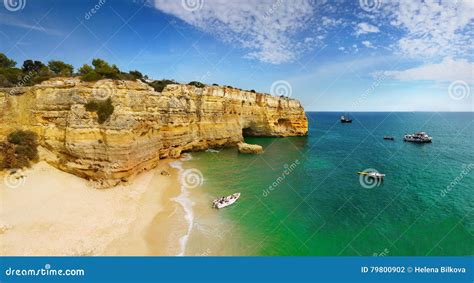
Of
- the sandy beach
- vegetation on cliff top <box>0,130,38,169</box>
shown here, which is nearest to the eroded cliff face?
vegetation on cliff top <box>0,130,38,169</box>

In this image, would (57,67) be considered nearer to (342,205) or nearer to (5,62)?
(5,62)

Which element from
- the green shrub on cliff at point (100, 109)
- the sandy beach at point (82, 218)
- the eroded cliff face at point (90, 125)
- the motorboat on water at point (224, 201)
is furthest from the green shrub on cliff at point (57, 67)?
the motorboat on water at point (224, 201)

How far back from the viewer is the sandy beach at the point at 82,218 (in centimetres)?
1077

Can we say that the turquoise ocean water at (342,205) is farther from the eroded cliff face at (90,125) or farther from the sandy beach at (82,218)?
the eroded cliff face at (90,125)

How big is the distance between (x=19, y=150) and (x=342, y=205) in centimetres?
2332

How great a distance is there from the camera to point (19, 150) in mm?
16094

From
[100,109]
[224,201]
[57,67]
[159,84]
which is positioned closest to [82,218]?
[100,109]

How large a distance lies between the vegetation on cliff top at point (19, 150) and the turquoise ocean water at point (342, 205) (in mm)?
12945

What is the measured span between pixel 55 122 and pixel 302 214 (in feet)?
64.0

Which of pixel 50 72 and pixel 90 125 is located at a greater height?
pixel 50 72

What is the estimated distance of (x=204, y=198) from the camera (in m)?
17.2

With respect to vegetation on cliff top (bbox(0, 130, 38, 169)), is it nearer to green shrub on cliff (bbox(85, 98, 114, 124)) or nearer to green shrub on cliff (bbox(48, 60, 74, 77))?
green shrub on cliff (bbox(85, 98, 114, 124))

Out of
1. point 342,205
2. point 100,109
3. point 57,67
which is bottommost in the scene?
point 342,205

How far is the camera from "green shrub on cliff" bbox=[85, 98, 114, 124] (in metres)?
17.2
